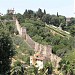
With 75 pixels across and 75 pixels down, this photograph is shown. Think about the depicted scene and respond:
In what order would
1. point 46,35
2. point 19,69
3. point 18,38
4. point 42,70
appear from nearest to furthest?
point 19,69 < point 42,70 < point 18,38 < point 46,35

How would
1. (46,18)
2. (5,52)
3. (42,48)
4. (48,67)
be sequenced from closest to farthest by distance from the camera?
1. (5,52)
2. (48,67)
3. (42,48)
4. (46,18)

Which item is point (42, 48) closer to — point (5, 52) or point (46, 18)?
point (5, 52)

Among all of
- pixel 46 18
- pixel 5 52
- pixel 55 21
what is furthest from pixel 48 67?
pixel 55 21

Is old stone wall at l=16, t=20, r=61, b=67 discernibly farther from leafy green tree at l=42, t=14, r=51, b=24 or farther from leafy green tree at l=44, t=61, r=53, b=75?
leafy green tree at l=42, t=14, r=51, b=24

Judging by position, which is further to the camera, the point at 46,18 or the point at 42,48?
the point at 46,18

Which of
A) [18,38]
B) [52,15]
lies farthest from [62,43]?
[52,15]

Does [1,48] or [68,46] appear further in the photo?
[68,46]

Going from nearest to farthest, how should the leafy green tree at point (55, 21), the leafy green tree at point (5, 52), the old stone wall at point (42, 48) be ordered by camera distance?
1. the leafy green tree at point (5, 52)
2. the old stone wall at point (42, 48)
3. the leafy green tree at point (55, 21)

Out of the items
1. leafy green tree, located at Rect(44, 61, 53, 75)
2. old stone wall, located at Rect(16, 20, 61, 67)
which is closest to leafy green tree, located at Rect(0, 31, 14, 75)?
leafy green tree, located at Rect(44, 61, 53, 75)

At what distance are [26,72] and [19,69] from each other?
2.67 metres

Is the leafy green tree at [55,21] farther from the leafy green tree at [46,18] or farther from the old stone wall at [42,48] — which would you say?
the old stone wall at [42,48]

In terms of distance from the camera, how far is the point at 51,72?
50.2 metres

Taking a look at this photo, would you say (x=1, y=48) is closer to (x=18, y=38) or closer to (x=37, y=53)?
(x=37, y=53)

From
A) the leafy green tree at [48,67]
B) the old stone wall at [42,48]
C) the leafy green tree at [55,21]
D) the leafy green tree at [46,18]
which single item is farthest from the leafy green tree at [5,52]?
the leafy green tree at [55,21]
